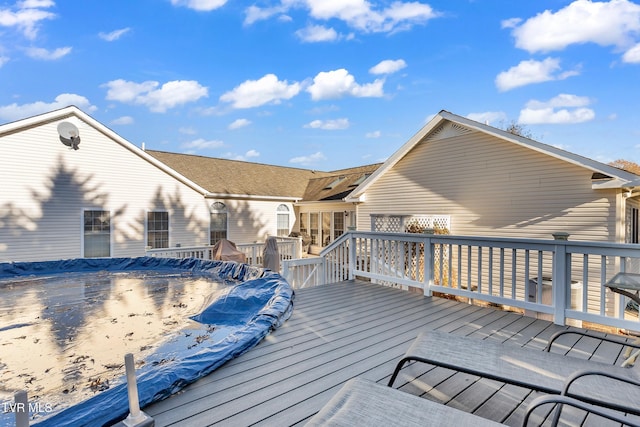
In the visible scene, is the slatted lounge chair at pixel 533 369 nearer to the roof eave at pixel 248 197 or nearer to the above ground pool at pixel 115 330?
the above ground pool at pixel 115 330

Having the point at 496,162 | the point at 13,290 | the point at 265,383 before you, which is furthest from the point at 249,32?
the point at 265,383

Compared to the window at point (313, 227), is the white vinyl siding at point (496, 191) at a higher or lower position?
higher

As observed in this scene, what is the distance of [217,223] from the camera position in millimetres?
13180

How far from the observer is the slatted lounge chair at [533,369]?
5.27ft

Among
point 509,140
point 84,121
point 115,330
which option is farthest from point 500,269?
point 84,121

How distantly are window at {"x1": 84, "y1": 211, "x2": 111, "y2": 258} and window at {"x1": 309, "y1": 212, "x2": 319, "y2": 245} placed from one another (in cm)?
813

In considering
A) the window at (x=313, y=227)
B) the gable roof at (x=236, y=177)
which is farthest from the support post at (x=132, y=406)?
the window at (x=313, y=227)

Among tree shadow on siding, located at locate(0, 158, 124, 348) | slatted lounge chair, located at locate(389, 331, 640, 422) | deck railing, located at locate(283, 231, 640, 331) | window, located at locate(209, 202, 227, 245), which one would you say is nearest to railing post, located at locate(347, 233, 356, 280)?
deck railing, located at locate(283, 231, 640, 331)

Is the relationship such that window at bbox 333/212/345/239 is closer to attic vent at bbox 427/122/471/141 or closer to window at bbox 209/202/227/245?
window at bbox 209/202/227/245

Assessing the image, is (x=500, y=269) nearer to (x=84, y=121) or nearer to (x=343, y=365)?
(x=343, y=365)

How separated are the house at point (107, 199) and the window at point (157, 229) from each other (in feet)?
0.11

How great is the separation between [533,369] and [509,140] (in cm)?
829

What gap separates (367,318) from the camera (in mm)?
3637

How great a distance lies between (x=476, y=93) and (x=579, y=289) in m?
11.9
